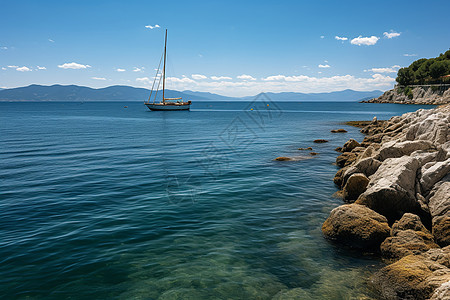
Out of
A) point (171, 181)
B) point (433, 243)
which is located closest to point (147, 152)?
point (171, 181)

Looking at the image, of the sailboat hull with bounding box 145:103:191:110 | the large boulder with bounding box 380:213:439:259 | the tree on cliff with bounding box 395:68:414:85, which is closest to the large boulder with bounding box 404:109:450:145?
the large boulder with bounding box 380:213:439:259

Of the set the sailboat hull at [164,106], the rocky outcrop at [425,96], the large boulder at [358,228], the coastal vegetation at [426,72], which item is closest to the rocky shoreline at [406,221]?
the large boulder at [358,228]

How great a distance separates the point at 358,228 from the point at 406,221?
188 cm

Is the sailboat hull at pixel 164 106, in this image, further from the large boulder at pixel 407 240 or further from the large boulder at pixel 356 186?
the large boulder at pixel 407 240

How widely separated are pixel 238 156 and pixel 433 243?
21.5m

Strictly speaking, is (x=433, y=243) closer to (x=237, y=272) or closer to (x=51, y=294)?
(x=237, y=272)

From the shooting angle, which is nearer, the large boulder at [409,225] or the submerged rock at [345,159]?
the large boulder at [409,225]

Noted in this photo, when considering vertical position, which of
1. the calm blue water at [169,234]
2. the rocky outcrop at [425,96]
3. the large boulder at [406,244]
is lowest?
the calm blue water at [169,234]

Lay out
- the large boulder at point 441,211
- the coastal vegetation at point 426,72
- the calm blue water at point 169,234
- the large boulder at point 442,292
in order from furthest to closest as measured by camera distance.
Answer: the coastal vegetation at point 426,72, the large boulder at point 441,211, the calm blue water at point 169,234, the large boulder at point 442,292

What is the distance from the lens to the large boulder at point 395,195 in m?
12.0

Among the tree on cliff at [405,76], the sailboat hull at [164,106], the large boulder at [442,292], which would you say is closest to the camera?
the large boulder at [442,292]

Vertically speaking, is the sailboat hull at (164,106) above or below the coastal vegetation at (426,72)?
below

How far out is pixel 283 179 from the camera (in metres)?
20.9

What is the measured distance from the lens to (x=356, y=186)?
15.4m
